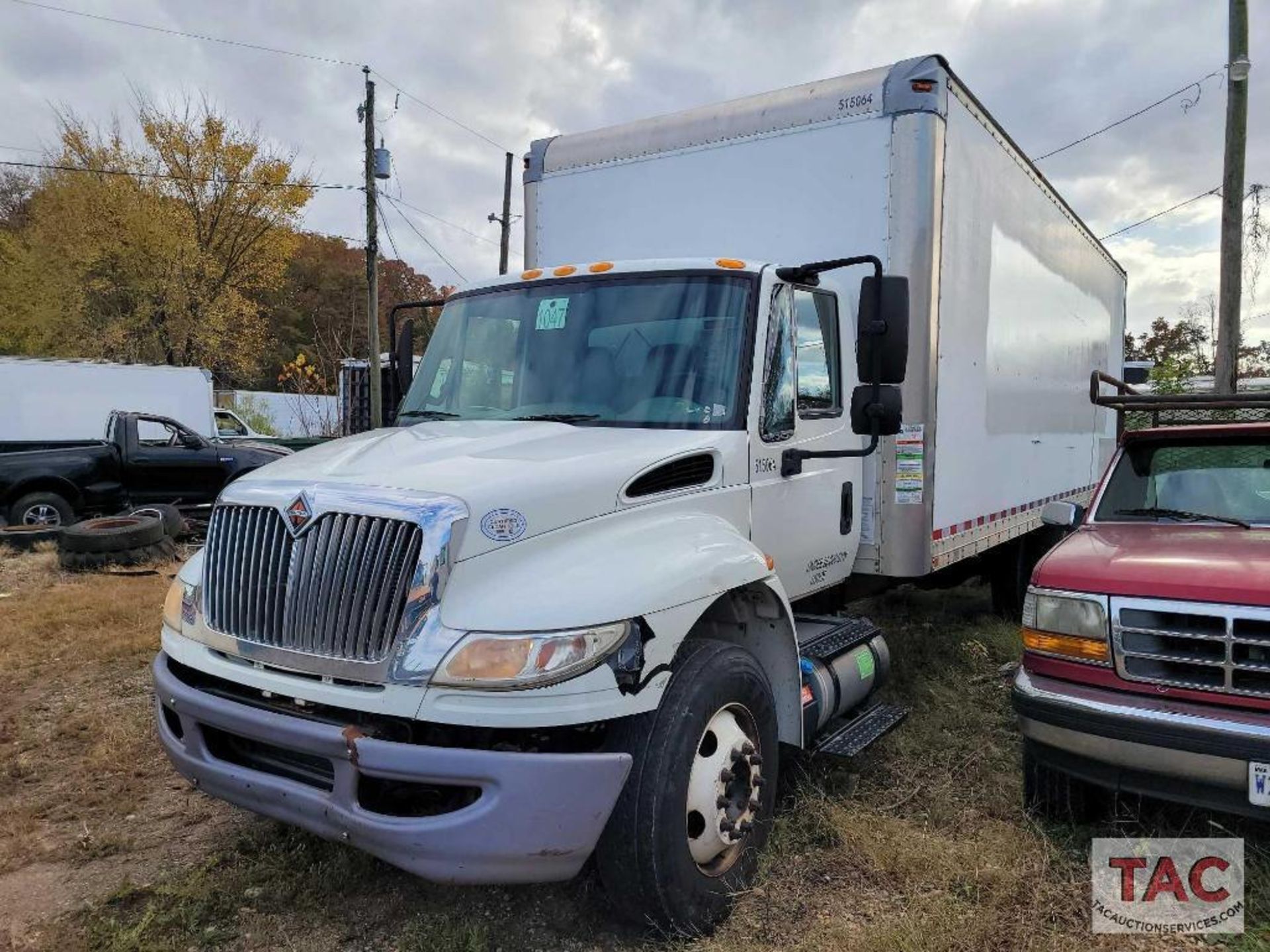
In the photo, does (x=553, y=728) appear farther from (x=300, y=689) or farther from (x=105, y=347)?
(x=105, y=347)

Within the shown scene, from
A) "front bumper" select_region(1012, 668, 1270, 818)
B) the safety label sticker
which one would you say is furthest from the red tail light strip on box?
"front bumper" select_region(1012, 668, 1270, 818)

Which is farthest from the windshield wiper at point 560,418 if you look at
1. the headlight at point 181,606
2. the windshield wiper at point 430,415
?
the headlight at point 181,606

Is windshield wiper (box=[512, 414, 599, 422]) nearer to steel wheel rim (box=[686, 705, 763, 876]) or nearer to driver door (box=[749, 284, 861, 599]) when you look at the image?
driver door (box=[749, 284, 861, 599])

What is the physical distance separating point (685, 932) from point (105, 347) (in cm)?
3173

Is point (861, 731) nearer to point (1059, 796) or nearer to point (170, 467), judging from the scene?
point (1059, 796)

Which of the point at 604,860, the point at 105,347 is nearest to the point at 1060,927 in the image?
the point at 604,860

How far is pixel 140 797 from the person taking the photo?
408 cm

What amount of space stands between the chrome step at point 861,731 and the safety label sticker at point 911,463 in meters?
1.10

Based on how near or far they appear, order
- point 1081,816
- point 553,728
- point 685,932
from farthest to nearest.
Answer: point 1081,816 < point 685,932 < point 553,728

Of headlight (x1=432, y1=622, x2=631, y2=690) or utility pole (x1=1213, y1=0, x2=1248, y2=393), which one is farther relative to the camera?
utility pole (x1=1213, y1=0, x2=1248, y2=393)

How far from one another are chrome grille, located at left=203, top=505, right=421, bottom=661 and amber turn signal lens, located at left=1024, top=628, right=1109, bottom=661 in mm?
2597

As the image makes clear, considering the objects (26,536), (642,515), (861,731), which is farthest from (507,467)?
(26,536)

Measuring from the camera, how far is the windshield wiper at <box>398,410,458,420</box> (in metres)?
4.02

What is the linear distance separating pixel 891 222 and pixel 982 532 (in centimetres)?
225
